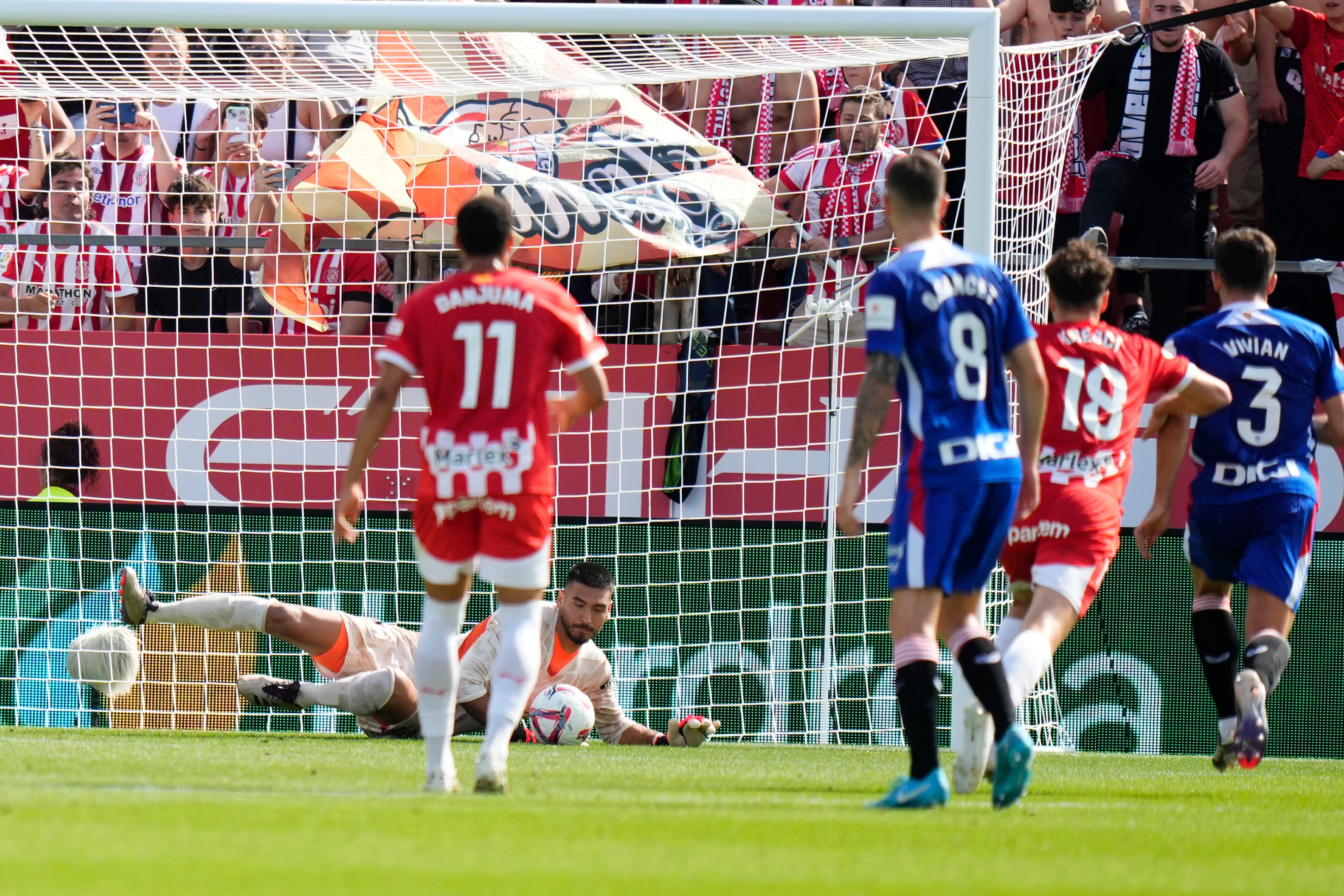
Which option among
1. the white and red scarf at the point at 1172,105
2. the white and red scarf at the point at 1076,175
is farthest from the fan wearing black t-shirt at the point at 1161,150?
the white and red scarf at the point at 1076,175

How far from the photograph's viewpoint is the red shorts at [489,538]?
5082mm

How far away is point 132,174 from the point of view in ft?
35.3

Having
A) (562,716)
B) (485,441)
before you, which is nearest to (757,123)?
(562,716)

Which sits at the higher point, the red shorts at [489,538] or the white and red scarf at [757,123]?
the white and red scarf at [757,123]

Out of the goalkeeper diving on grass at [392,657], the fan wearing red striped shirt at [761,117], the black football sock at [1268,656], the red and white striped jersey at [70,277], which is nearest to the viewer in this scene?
the black football sock at [1268,656]

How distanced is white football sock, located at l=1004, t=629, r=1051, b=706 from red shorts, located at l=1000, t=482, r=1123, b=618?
248 mm

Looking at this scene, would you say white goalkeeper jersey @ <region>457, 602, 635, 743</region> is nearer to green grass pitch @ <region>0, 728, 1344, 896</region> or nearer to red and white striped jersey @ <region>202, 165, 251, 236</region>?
green grass pitch @ <region>0, 728, 1344, 896</region>

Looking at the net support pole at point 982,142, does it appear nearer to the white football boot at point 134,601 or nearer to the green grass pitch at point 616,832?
the green grass pitch at point 616,832

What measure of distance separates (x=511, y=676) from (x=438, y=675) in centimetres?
26

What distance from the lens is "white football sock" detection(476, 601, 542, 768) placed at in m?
5.14

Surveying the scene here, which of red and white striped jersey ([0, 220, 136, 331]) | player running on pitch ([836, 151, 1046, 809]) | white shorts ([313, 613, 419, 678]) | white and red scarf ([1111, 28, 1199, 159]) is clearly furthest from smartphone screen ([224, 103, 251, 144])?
player running on pitch ([836, 151, 1046, 809])

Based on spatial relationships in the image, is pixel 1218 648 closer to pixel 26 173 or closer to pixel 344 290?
pixel 344 290

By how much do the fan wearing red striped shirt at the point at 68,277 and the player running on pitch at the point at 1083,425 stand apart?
259 inches

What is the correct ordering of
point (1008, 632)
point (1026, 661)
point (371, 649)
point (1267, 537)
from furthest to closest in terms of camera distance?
point (371, 649) < point (1267, 537) < point (1008, 632) < point (1026, 661)
